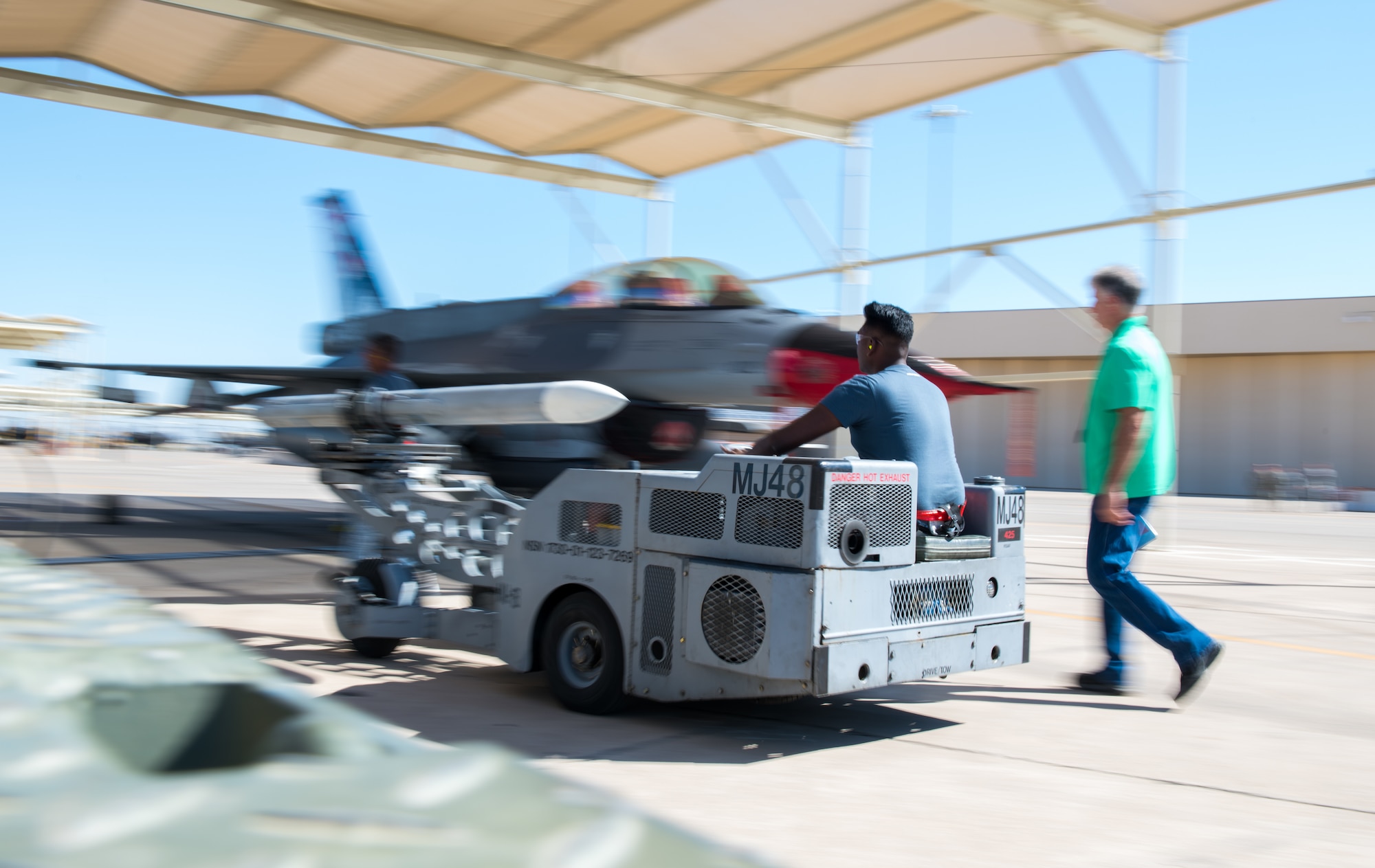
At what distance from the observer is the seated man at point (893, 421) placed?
4.71 metres

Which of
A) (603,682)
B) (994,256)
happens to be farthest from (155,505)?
(603,682)

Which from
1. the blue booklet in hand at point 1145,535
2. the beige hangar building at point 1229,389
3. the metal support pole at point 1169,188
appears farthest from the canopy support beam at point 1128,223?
the beige hangar building at point 1229,389

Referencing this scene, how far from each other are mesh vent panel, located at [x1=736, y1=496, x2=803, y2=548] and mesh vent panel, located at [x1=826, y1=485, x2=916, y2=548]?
0.45 feet

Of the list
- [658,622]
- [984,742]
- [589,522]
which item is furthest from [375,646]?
[984,742]

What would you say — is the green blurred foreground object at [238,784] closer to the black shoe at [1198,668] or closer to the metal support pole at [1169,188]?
the black shoe at [1198,668]

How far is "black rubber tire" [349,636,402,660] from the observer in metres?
6.07

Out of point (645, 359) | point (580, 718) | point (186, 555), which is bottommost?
point (580, 718)

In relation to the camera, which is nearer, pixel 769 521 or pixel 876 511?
pixel 769 521

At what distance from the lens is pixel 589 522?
16.5ft

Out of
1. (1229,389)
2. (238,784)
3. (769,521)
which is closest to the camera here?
(238,784)

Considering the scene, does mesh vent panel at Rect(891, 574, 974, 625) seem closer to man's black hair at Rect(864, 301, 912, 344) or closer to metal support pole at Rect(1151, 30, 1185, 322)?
man's black hair at Rect(864, 301, 912, 344)

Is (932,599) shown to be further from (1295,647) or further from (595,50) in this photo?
(595,50)

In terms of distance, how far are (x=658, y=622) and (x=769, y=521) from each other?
75 centimetres

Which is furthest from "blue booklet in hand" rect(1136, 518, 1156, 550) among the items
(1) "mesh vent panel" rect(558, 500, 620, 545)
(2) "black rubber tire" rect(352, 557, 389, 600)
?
(2) "black rubber tire" rect(352, 557, 389, 600)
